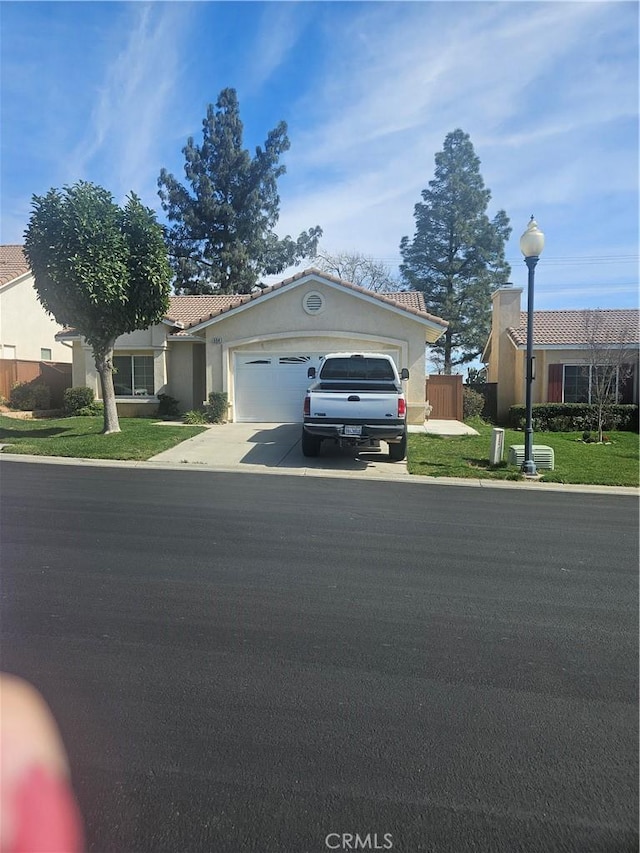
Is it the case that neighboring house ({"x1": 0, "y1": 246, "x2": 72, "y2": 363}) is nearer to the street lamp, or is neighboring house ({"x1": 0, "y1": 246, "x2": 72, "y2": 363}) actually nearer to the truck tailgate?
the truck tailgate

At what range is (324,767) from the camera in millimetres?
2473

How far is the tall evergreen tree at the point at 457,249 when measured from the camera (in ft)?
115

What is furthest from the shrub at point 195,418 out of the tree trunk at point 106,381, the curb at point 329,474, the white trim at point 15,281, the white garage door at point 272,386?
the white trim at point 15,281

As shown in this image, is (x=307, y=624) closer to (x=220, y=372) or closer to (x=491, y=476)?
(x=491, y=476)

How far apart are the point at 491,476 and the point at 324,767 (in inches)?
338

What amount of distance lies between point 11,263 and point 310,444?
76.4ft

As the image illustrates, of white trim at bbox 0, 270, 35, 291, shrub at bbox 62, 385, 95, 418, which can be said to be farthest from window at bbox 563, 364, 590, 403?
white trim at bbox 0, 270, 35, 291

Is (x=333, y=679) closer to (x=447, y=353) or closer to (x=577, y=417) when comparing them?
(x=577, y=417)

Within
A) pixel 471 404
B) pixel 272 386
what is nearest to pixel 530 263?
pixel 272 386

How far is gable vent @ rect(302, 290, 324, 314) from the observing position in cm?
1764

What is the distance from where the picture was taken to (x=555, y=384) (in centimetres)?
2083

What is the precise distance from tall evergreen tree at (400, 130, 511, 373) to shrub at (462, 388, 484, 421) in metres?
13.2

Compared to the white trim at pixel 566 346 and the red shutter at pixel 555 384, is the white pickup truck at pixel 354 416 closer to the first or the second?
the white trim at pixel 566 346

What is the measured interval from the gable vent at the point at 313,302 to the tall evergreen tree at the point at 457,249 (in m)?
19.0
